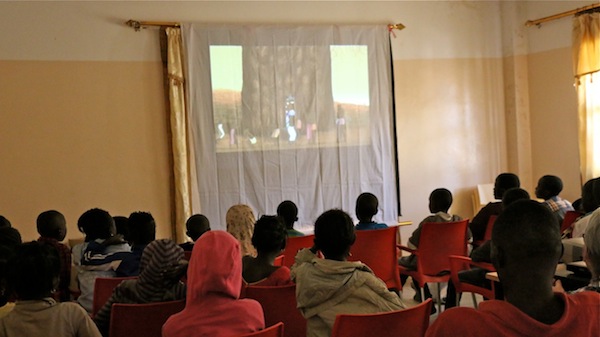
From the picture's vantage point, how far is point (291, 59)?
22.0ft

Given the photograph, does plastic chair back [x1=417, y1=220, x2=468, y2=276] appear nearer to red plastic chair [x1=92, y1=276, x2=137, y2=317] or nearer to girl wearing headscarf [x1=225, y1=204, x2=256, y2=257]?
girl wearing headscarf [x1=225, y1=204, x2=256, y2=257]

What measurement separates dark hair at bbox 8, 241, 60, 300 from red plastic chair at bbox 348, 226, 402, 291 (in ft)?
7.52

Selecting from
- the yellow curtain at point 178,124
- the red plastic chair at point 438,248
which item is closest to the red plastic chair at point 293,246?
the red plastic chair at point 438,248

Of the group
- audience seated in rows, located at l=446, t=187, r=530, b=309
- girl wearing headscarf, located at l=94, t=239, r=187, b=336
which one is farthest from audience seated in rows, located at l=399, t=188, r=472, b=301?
girl wearing headscarf, located at l=94, t=239, r=187, b=336

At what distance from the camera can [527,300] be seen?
144 centimetres

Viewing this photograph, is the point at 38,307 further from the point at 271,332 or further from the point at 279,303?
the point at 279,303

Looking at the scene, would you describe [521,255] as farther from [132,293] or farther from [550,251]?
[132,293]

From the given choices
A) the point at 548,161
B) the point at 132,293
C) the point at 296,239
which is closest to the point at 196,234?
the point at 296,239

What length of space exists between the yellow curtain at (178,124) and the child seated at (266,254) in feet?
10.5

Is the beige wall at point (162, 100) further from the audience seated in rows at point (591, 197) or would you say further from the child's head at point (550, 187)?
the audience seated in rows at point (591, 197)

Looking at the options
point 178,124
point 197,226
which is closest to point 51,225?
point 197,226

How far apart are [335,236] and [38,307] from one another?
1158mm

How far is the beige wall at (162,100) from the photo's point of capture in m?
5.81

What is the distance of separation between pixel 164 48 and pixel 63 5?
1.00 meters
